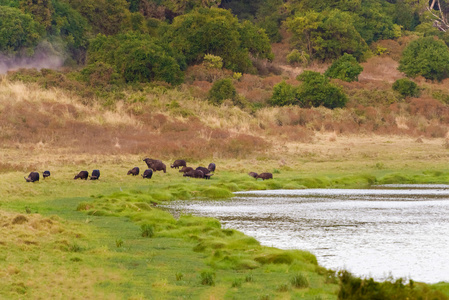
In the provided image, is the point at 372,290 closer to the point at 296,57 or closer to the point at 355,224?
the point at 355,224

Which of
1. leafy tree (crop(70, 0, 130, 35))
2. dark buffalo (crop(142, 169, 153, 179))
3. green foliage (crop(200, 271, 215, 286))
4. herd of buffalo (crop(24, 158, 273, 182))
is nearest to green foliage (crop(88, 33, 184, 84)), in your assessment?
leafy tree (crop(70, 0, 130, 35))

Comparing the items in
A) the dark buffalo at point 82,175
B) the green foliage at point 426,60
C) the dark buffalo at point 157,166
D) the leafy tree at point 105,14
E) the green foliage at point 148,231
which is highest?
the leafy tree at point 105,14

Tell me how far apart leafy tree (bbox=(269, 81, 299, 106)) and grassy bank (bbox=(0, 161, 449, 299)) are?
96.3 feet

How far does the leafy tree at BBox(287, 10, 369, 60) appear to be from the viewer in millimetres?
75188

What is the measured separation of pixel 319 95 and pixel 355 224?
111 ft

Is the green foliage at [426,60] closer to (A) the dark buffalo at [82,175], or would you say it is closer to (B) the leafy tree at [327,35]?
(B) the leafy tree at [327,35]

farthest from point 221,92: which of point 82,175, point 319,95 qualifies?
point 82,175

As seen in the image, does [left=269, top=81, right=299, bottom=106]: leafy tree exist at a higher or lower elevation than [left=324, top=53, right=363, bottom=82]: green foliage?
lower

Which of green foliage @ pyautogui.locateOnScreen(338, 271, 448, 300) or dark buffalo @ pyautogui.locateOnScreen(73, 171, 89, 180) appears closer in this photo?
green foliage @ pyautogui.locateOnScreen(338, 271, 448, 300)

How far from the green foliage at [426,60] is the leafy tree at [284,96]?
23600 millimetres

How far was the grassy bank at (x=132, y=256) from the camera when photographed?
9.11 metres

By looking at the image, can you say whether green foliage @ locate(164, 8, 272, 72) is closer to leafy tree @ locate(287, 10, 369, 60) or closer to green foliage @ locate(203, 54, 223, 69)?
green foliage @ locate(203, 54, 223, 69)

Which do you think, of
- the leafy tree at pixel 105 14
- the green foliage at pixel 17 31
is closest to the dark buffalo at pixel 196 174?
the green foliage at pixel 17 31

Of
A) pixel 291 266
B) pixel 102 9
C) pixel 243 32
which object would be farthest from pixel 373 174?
pixel 102 9
